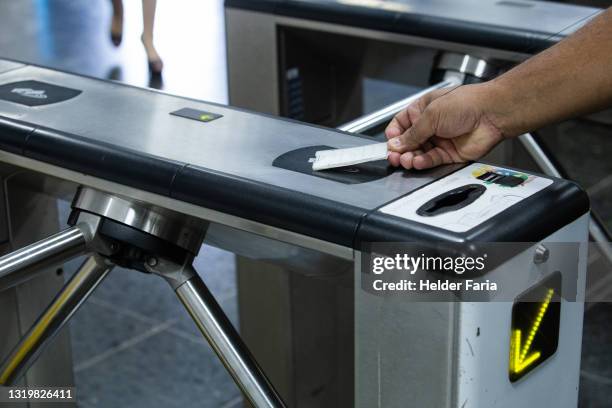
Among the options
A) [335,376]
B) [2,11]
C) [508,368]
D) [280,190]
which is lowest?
[335,376]

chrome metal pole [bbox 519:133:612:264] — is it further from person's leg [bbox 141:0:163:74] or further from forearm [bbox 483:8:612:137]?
person's leg [bbox 141:0:163:74]

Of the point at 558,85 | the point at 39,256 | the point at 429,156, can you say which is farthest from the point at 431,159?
the point at 39,256

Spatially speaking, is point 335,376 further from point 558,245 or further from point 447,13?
point 558,245

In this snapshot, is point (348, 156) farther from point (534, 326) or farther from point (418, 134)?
point (534, 326)

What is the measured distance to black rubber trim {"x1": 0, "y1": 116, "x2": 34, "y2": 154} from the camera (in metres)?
0.95

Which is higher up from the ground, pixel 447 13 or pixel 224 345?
pixel 447 13

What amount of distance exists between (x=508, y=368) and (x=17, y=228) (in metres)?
0.65

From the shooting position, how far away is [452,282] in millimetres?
701

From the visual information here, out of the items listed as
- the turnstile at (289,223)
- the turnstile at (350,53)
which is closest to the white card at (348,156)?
the turnstile at (289,223)

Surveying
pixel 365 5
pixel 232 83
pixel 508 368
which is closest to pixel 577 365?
pixel 508 368

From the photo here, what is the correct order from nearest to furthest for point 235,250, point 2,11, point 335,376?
point 235,250, point 335,376, point 2,11

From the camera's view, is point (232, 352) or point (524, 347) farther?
point (232, 352)

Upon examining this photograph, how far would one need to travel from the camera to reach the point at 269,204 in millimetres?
784

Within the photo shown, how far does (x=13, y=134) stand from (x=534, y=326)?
1.63ft
